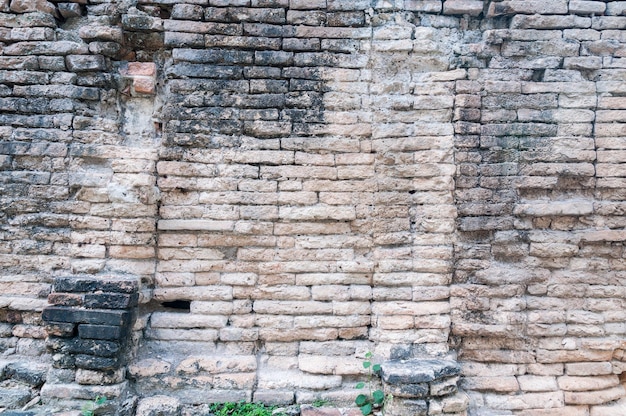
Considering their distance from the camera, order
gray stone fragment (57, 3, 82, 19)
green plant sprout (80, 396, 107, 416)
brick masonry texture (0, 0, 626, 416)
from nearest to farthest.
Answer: green plant sprout (80, 396, 107, 416) < brick masonry texture (0, 0, 626, 416) < gray stone fragment (57, 3, 82, 19)

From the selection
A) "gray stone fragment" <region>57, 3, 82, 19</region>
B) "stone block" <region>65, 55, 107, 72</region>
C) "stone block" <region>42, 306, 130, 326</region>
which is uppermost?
"gray stone fragment" <region>57, 3, 82, 19</region>

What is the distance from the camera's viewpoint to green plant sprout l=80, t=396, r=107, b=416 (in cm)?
254

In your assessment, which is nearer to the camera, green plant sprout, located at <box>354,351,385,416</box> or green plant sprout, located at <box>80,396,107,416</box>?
green plant sprout, located at <box>80,396,107,416</box>

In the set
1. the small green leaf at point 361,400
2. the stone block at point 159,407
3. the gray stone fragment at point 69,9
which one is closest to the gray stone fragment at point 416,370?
the small green leaf at point 361,400

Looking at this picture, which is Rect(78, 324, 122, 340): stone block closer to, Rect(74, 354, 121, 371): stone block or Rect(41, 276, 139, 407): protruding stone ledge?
Rect(41, 276, 139, 407): protruding stone ledge

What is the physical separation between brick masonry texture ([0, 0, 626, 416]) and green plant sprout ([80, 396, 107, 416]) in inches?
8.3

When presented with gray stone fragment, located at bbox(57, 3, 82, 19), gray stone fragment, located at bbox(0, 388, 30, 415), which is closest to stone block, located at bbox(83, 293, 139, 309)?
gray stone fragment, located at bbox(0, 388, 30, 415)

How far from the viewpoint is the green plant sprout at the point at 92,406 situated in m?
2.54

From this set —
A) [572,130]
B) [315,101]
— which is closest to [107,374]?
[315,101]

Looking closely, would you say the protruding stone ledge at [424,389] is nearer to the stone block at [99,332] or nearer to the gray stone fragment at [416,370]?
the gray stone fragment at [416,370]

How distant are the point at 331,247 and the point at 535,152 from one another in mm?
1530

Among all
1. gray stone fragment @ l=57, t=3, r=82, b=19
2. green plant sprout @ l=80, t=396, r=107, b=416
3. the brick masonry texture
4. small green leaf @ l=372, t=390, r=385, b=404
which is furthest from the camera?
gray stone fragment @ l=57, t=3, r=82, b=19

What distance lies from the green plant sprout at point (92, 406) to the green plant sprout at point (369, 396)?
61.4 inches

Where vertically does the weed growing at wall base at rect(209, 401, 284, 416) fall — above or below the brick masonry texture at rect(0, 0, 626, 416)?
below
